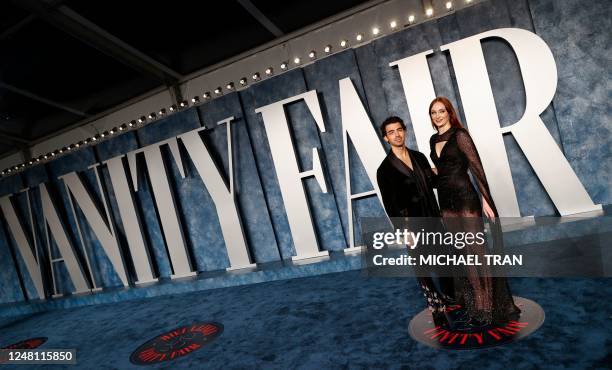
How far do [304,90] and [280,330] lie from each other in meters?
3.32

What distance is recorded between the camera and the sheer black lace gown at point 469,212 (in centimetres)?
219

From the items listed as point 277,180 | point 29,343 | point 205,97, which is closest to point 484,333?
point 277,180

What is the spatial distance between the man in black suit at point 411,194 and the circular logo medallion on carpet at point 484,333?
135 mm

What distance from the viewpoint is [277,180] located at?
5398 mm

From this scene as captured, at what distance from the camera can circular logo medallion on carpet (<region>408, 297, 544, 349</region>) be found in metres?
2.22

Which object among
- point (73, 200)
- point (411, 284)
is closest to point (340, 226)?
point (411, 284)

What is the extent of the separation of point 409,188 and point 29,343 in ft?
18.1

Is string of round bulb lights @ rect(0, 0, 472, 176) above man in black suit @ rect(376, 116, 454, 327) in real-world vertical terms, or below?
above

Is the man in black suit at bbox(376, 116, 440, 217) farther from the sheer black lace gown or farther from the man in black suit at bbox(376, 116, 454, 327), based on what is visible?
the sheer black lace gown

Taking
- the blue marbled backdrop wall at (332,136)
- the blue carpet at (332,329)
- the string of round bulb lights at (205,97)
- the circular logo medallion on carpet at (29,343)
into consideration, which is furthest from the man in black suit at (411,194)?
the circular logo medallion on carpet at (29,343)

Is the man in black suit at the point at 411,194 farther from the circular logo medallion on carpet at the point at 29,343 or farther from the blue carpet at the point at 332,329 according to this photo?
the circular logo medallion on carpet at the point at 29,343

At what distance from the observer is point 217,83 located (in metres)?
6.75

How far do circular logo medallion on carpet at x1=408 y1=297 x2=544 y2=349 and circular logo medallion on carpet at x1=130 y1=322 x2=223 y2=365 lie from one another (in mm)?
2001

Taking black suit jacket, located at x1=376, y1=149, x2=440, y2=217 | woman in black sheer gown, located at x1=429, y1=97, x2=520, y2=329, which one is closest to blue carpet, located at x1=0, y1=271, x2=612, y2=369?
woman in black sheer gown, located at x1=429, y1=97, x2=520, y2=329
